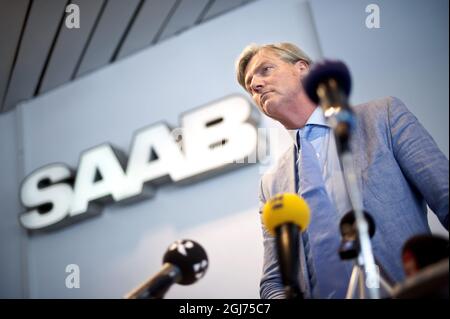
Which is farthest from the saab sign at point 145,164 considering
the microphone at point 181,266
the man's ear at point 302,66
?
the microphone at point 181,266

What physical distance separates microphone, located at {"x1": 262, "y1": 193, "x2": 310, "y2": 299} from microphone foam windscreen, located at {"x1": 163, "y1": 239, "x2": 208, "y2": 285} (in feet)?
0.91

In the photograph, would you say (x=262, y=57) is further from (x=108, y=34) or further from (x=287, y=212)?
(x=108, y=34)

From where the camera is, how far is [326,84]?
0.95 meters

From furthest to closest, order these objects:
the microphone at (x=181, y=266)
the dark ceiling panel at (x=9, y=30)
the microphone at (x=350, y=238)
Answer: the dark ceiling panel at (x=9, y=30) → the microphone at (x=181, y=266) → the microphone at (x=350, y=238)

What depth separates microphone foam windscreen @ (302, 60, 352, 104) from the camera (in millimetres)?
956

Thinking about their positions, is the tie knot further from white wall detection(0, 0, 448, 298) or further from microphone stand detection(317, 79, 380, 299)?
white wall detection(0, 0, 448, 298)

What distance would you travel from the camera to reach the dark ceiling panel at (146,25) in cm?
294

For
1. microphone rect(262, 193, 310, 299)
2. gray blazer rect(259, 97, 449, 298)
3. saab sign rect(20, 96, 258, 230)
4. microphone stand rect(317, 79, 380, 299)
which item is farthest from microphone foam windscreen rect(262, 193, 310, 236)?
saab sign rect(20, 96, 258, 230)

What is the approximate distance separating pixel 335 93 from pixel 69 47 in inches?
102

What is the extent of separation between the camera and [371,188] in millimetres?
1315

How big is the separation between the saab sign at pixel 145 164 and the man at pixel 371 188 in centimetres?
104

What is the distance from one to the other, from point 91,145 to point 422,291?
2.66 m

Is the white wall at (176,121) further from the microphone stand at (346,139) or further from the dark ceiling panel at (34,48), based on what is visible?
the microphone stand at (346,139)

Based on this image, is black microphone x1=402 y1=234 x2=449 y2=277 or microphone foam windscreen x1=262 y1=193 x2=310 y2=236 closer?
black microphone x1=402 y1=234 x2=449 y2=277
